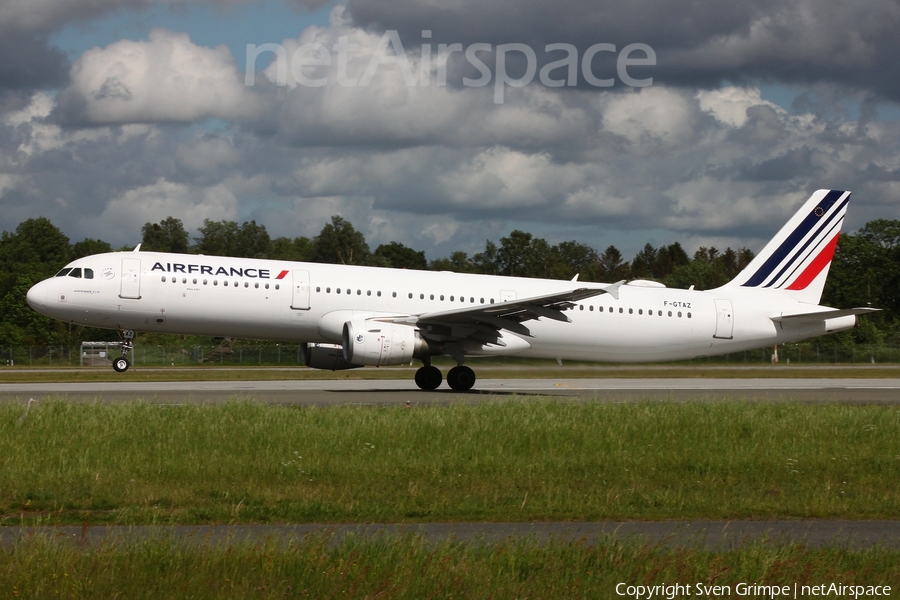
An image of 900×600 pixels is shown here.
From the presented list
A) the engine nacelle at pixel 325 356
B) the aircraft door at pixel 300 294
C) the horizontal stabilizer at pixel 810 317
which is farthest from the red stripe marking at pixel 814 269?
the aircraft door at pixel 300 294

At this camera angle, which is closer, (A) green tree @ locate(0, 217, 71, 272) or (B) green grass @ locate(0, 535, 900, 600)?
(B) green grass @ locate(0, 535, 900, 600)

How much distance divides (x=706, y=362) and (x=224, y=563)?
45761 millimetres

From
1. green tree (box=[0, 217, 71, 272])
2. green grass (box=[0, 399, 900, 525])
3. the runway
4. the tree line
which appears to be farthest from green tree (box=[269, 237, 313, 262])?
green grass (box=[0, 399, 900, 525])

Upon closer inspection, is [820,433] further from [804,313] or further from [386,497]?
[804,313]

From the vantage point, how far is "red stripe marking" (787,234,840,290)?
1334 inches

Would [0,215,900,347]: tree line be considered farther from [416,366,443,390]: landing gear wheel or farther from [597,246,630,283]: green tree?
[416,366,443,390]: landing gear wheel

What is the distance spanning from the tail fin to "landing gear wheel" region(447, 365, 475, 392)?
36.0 ft

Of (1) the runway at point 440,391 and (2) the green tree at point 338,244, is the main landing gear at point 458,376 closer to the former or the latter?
(1) the runway at point 440,391

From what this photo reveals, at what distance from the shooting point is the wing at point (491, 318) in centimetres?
2658

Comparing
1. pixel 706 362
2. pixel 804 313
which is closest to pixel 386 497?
pixel 804 313

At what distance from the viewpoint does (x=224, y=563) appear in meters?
7.54

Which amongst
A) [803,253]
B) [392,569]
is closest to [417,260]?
[803,253]

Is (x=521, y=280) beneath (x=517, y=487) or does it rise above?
above

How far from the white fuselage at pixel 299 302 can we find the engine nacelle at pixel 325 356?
50cm
